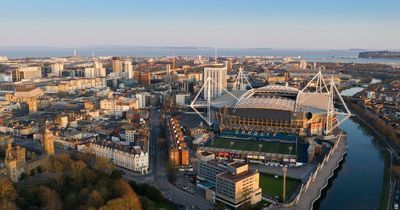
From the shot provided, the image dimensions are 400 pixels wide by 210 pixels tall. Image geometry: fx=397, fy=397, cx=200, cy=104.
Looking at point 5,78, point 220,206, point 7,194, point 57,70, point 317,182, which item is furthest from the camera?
point 57,70

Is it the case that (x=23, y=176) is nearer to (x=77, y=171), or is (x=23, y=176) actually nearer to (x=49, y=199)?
(x=77, y=171)

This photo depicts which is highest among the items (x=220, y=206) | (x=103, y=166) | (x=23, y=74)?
(x=23, y=74)

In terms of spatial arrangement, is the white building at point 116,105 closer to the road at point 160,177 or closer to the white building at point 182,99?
the white building at point 182,99

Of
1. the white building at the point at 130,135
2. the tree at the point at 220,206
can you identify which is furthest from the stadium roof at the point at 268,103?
the tree at the point at 220,206

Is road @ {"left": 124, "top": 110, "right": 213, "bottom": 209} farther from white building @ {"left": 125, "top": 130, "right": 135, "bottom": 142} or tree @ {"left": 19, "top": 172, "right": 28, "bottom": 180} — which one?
tree @ {"left": 19, "top": 172, "right": 28, "bottom": 180}

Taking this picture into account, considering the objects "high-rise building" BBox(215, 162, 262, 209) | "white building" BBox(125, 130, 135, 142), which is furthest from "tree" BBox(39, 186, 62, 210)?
"white building" BBox(125, 130, 135, 142)

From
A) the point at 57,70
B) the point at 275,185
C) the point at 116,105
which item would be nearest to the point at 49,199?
the point at 275,185
